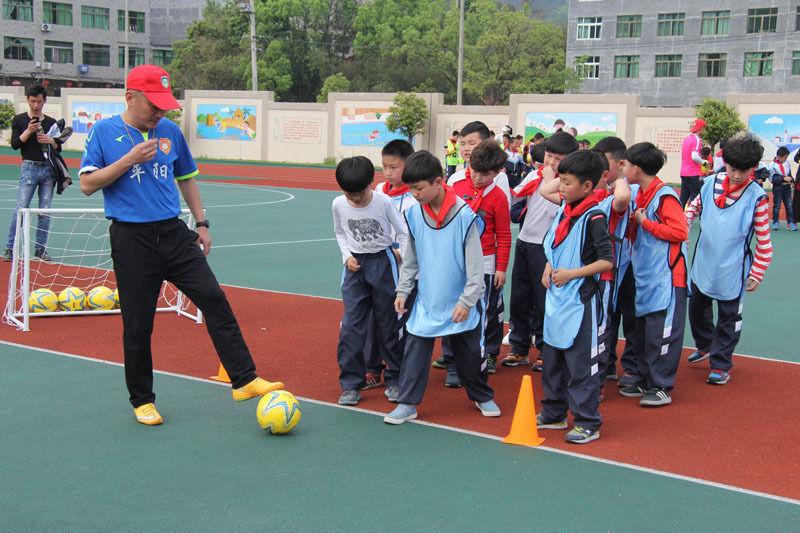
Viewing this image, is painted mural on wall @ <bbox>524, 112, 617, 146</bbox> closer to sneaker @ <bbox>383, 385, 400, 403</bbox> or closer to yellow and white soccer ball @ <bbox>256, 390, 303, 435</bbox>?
sneaker @ <bbox>383, 385, 400, 403</bbox>

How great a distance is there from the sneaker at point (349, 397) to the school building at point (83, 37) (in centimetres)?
6896

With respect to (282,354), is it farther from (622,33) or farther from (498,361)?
(622,33)

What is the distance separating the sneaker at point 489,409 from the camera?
5.86 meters

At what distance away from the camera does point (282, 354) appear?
293 inches

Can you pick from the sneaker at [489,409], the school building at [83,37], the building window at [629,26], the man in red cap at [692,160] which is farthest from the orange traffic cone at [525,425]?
the school building at [83,37]

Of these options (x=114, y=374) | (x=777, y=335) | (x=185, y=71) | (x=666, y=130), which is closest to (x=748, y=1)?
(x=666, y=130)

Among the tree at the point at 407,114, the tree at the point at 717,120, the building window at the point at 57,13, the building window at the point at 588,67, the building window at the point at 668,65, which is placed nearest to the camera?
the tree at the point at 717,120

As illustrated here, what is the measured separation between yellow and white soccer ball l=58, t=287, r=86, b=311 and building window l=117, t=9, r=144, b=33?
259 ft

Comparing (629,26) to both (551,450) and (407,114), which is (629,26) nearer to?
(407,114)

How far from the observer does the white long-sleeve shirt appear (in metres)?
6.20

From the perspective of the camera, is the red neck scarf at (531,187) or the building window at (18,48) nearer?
the red neck scarf at (531,187)

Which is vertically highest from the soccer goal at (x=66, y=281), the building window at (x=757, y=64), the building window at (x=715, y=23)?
the building window at (x=715, y=23)

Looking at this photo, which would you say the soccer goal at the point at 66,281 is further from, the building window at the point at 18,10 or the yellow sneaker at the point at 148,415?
the building window at the point at 18,10

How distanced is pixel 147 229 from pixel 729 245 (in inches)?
166
